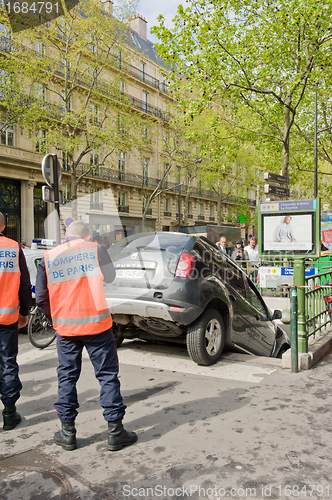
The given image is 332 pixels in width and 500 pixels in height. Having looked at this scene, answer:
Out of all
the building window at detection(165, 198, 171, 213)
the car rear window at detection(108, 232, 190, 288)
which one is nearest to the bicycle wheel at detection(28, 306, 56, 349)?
the car rear window at detection(108, 232, 190, 288)

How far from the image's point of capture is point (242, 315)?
5.56 m

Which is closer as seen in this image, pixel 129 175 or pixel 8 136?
pixel 8 136

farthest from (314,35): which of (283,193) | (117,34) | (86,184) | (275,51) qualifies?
(86,184)

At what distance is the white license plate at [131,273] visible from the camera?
4715 mm

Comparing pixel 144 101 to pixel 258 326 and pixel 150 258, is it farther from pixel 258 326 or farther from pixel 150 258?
pixel 150 258

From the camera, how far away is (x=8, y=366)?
3.50 m

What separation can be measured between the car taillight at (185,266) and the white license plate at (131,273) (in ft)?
1.43

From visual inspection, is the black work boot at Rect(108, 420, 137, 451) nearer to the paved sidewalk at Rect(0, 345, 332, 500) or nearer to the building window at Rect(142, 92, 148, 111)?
the paved sidewalk at Rect(0, 345, 332, 500)

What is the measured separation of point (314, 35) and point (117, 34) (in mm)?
10087

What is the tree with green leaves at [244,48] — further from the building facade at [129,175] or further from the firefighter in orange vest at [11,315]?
the firefighter in orange vest at [11,315]

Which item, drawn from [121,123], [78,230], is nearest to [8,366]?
[78,230]

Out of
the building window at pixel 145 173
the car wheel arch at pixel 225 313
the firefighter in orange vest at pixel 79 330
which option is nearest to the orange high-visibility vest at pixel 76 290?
the firefighter in orange vest at pixel 79 330

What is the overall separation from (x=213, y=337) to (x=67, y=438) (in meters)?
2.33

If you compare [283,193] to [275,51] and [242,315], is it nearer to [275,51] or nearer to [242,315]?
[275,51]
